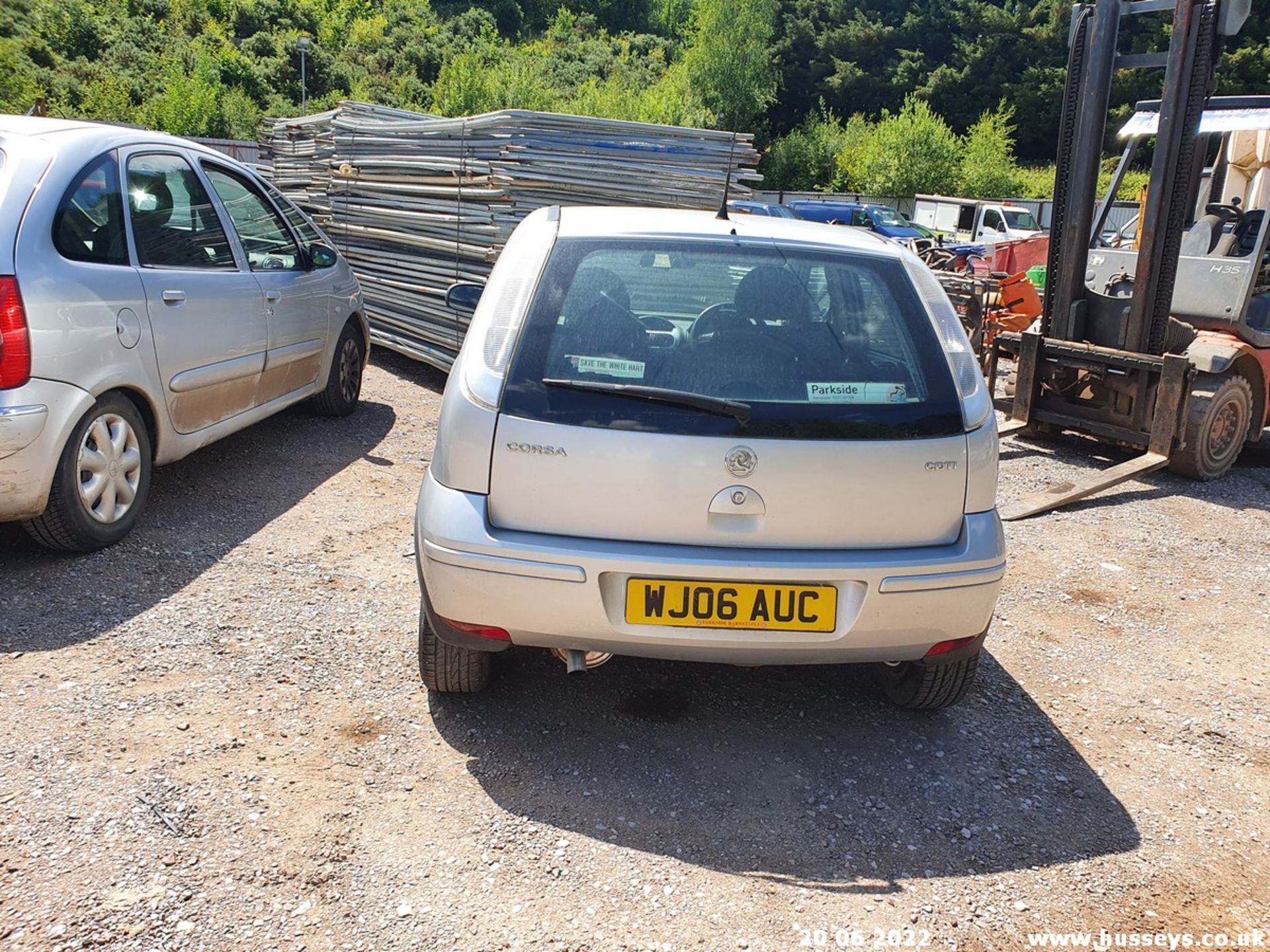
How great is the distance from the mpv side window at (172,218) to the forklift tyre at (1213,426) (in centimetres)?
589

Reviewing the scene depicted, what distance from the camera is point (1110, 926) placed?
2.42 m

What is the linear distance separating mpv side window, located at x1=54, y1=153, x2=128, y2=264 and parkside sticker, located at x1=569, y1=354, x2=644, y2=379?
2.40 m

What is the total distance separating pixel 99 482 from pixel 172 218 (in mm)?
1401

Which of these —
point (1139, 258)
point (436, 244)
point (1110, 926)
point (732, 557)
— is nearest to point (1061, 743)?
point (1110, 926)

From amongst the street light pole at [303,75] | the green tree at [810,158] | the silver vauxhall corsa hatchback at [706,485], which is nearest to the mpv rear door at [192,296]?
the silver vauxhall corsa hatchback at [706,485]

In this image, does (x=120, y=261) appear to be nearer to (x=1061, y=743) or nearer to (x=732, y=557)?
(x=732, y=557)

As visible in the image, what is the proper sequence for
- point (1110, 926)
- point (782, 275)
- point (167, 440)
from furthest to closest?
point (167, 440) < point (782, 275) < point (1110, 926)

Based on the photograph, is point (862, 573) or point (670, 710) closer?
point (862, 573)

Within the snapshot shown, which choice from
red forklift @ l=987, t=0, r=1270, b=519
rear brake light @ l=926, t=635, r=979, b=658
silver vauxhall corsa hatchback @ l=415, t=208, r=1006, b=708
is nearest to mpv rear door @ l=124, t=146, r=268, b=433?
silver vauxhall corsa hatchback @ l=415, t=208, r=1006, b=708

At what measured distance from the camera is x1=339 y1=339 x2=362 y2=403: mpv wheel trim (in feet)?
21.9

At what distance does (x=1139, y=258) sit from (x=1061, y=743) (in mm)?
4414

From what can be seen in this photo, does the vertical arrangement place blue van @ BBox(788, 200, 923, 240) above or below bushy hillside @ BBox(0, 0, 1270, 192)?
below

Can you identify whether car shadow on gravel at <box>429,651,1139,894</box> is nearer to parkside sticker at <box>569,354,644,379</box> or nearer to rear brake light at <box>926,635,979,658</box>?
rear brake light at <box>926,635,979,658</box>
